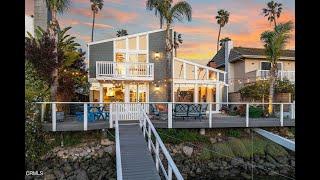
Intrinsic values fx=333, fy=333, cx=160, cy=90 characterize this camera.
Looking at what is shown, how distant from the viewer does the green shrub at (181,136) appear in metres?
11.4

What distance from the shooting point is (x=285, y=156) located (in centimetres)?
1226

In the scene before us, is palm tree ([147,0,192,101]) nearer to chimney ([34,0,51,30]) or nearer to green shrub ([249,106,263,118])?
green shrub ([249,106,263,118])

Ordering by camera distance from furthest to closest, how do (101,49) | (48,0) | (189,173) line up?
1. (101,49)
2. (48,0)
3. (189,173)

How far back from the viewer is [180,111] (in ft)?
39.9

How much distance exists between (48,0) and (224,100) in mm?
9902

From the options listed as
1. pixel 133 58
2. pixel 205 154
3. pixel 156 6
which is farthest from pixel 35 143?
pixel 156 6

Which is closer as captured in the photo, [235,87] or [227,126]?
[227,126]

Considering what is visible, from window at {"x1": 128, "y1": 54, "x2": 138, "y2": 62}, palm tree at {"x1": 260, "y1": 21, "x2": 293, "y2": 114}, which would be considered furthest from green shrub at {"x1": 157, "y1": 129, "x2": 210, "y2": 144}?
palm tree at {"x1": 260, "y1": 21, "x2": 293, "y2": 114}

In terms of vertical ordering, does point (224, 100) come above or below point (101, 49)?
below

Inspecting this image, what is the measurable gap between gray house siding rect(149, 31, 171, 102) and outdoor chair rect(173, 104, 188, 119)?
12.0 feet

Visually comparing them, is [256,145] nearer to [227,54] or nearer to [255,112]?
[255,112]
